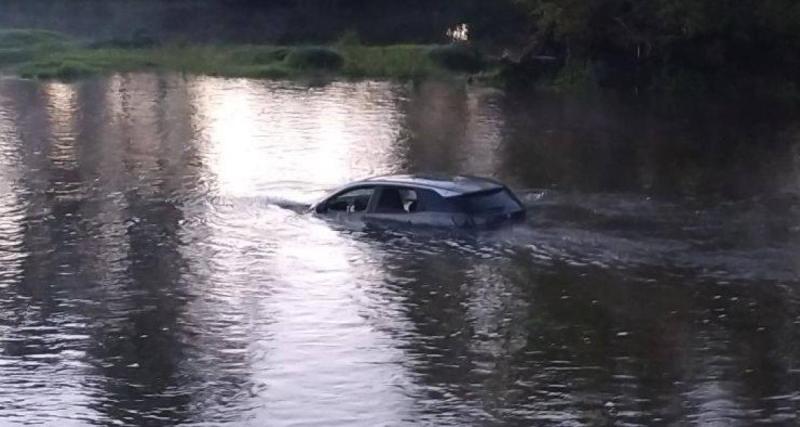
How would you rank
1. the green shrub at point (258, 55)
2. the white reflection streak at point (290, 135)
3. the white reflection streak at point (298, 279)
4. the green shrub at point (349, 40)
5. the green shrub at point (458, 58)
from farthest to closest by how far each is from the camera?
the green shrub at point (349, 40) < the green shrub at point (258, 55) < the green shrub at point (458, 58) < the white reflection streak at point (290, 135) < the white reflection streak at point (298, 279)

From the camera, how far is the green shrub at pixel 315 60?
61531 millimetres

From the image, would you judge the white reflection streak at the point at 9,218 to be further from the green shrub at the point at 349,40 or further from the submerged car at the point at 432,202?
the green shrub at the point at 349,40

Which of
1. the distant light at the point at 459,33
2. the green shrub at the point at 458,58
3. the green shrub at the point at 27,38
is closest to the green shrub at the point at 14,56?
the green shrub at the point at 27,38

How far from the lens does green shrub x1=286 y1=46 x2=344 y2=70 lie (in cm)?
6153

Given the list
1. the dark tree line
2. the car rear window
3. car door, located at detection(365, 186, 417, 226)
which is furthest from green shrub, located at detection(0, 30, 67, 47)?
the car rear window

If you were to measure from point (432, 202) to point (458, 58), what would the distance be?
128 ft

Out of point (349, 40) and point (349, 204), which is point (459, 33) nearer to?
point (349, 40)

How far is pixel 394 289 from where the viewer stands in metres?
19.3

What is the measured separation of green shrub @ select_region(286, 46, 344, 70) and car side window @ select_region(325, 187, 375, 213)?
Answer: 124ft

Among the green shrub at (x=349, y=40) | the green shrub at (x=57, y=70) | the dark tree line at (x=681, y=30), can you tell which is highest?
the dark tree line at (x=681, y=30)

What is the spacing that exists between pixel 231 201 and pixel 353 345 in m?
11.0

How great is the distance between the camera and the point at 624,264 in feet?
66.8

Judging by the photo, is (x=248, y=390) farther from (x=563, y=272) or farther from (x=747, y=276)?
(x=747, y=276)

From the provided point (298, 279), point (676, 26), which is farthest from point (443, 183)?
point (676, 26)
